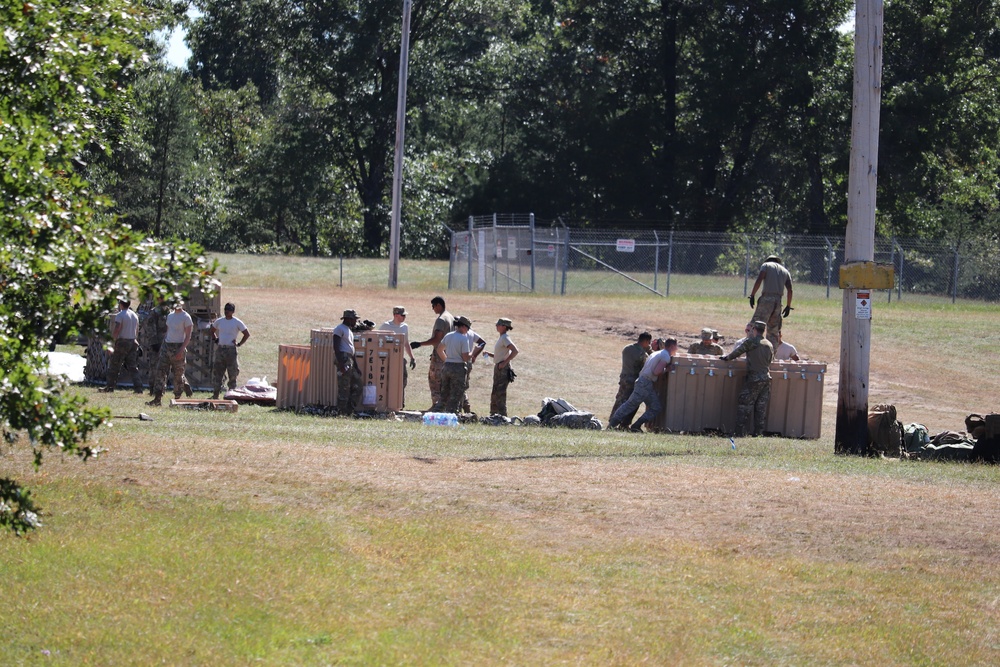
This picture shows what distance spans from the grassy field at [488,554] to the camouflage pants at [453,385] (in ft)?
11.6

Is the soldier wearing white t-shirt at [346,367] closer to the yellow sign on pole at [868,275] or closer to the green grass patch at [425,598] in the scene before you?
the yellow sign on pole at [868,275]

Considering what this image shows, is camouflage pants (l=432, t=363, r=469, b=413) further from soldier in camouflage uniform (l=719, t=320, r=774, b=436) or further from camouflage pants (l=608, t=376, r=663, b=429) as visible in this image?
soldier in camouflage uniform (l=719, t=320, r=774, b=436)

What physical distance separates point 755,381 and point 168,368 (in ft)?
29.2

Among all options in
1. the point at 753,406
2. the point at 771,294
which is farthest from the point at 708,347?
the point at 753,406

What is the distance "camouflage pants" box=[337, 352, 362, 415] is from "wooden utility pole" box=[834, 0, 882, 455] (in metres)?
6.67

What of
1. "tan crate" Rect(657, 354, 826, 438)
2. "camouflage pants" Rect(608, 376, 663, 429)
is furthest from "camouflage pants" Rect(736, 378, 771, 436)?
→ "camouflage pants" Rect(608, 376, 663, 429)

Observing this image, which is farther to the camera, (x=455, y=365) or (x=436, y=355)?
(x=436, y=355)

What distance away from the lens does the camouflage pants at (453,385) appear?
1856cm

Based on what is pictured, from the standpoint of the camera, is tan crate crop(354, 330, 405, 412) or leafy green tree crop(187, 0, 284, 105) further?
leafy green tree crop(187, 0, 284, 105)

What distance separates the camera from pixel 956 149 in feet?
179

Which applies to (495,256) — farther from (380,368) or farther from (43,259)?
(43,259)

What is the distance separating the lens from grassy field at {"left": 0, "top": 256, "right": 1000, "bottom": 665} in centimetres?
783

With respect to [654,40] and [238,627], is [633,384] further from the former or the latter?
[654,40]

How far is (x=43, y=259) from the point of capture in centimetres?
633
